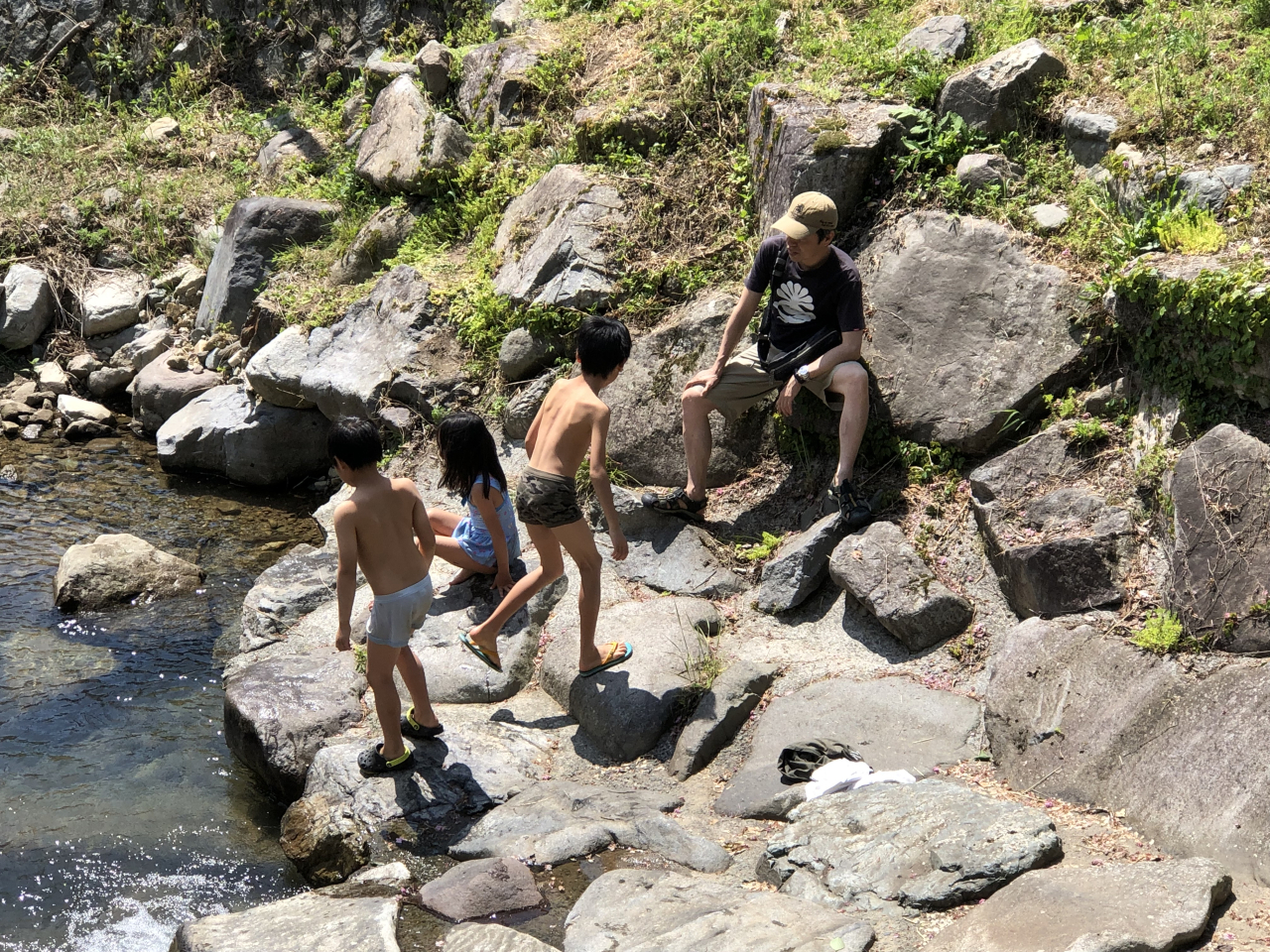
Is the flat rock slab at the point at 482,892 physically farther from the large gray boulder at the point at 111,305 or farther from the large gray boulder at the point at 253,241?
the large gray boulder at the point at 111,305

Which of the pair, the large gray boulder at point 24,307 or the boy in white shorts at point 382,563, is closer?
the boy in white shorts at point 382,563

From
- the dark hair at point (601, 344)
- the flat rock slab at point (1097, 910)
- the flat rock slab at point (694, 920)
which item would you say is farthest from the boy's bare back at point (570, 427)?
the flat rock slab at point (1097, 910)

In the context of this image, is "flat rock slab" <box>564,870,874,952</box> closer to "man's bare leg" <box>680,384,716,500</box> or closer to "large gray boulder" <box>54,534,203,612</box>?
"man's bare leg" <box>680,384,716,500</box>

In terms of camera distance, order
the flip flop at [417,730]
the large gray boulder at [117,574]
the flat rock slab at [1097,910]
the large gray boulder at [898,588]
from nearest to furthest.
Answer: the flat rock slab at [1097,910] < the flip flop at [417,730] < the large gray boulder at [898,588] < the large gray boulder at [117,574]

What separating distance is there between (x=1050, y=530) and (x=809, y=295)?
6.41 ft

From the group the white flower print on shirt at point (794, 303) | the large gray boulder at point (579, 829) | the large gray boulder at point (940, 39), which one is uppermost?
the large gray boulder at point (940, 39)

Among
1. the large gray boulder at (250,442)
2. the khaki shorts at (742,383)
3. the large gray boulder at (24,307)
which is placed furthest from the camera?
the large gray boulder at (24,307)

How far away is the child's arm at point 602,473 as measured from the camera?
535cm

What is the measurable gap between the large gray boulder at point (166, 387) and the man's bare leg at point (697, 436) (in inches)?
228

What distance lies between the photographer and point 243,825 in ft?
17.9

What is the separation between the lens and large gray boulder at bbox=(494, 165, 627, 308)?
8.22m

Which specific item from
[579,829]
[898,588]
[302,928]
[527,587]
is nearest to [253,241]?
[527,587]

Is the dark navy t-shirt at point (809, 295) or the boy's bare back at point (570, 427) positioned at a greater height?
the dark navy t-shirt at point (809, 295)

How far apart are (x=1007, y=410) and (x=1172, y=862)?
10.1 feet
